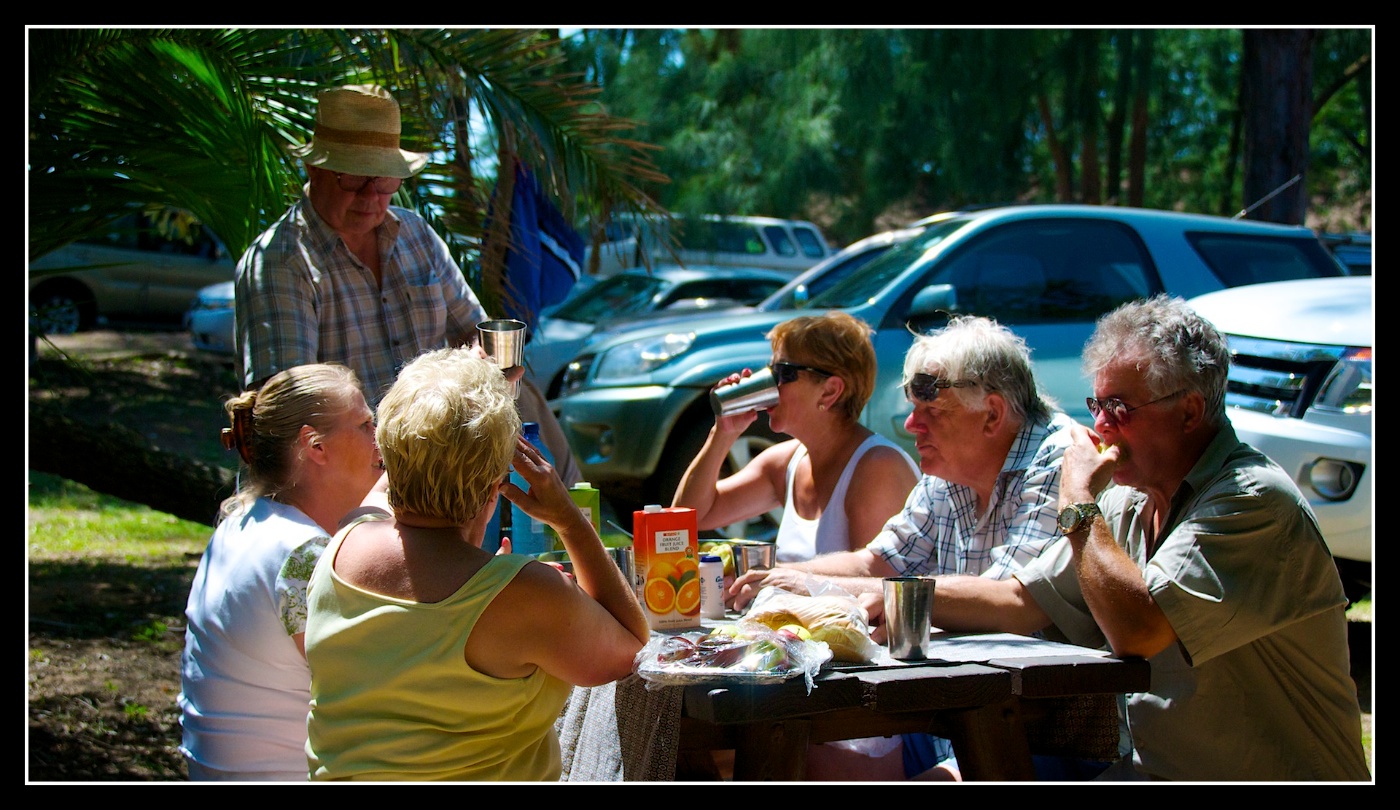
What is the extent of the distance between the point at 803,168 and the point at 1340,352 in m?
12.8

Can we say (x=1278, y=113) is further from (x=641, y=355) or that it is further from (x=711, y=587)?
(x=711, y=587)

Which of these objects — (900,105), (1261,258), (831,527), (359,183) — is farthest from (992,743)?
(900,105)

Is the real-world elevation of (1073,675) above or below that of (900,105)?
below

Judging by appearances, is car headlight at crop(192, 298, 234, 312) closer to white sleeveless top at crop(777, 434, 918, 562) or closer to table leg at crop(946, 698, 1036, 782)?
white sleeveless top at crop(777, 434, 918, 562)

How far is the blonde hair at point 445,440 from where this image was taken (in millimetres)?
2062

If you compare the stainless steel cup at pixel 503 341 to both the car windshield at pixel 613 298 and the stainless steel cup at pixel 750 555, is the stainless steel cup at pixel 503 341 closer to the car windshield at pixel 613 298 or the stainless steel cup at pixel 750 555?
the stainless steel cup at pixel 750 555

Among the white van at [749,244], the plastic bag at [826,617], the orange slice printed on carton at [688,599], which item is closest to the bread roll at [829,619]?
the plastic bag at [826,617]

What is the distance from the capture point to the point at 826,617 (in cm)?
243

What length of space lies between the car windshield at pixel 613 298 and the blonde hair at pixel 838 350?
728cm

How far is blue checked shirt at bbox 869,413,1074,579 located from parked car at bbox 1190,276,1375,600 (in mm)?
2221

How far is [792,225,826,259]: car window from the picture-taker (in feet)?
60.7

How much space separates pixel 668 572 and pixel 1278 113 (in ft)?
34.5

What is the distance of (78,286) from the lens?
57.4 feet


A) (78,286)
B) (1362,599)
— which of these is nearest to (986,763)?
(1362,599)
